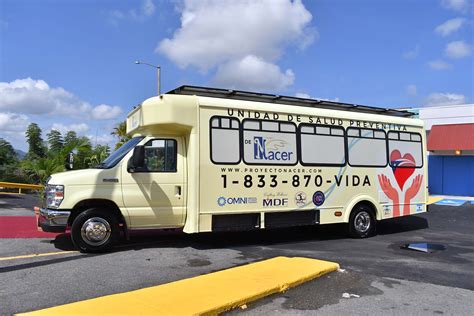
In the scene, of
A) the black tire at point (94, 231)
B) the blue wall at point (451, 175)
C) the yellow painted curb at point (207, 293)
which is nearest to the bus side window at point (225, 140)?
the black tire at point (94, 231)

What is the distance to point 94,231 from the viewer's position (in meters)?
8.05

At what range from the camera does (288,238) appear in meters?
10.6

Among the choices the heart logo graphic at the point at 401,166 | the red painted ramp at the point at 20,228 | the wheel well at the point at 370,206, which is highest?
the heart logo graphic at the point at 401,166

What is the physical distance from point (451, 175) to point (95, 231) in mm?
22866

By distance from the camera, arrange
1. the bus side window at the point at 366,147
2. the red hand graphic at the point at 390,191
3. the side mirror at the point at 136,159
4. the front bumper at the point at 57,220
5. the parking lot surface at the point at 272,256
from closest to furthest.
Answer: the parking lot surface at the point at 272,256
the front bumper at the point at 57,220
the side mirror at the point at 136,159
the bus side window at the point at 366,147
the red hand graphic at the point at 390,191

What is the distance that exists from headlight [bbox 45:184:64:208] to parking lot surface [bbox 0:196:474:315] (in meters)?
0.89

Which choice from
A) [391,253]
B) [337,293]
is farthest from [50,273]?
[391,253]

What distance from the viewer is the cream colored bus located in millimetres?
8172

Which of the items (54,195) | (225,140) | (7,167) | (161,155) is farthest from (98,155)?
(225,140)

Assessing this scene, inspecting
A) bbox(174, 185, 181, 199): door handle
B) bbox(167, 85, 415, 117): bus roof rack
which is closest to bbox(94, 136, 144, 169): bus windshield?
bbox(174, 185, 181, 199): door handle

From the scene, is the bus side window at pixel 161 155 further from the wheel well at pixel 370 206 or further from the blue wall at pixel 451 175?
the blue wall at pixel 451 175

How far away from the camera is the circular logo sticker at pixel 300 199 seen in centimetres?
969

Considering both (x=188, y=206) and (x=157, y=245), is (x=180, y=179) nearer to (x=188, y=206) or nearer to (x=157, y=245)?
(x=188, y=206)

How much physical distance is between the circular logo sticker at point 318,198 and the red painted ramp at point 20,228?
5838 millimetres
